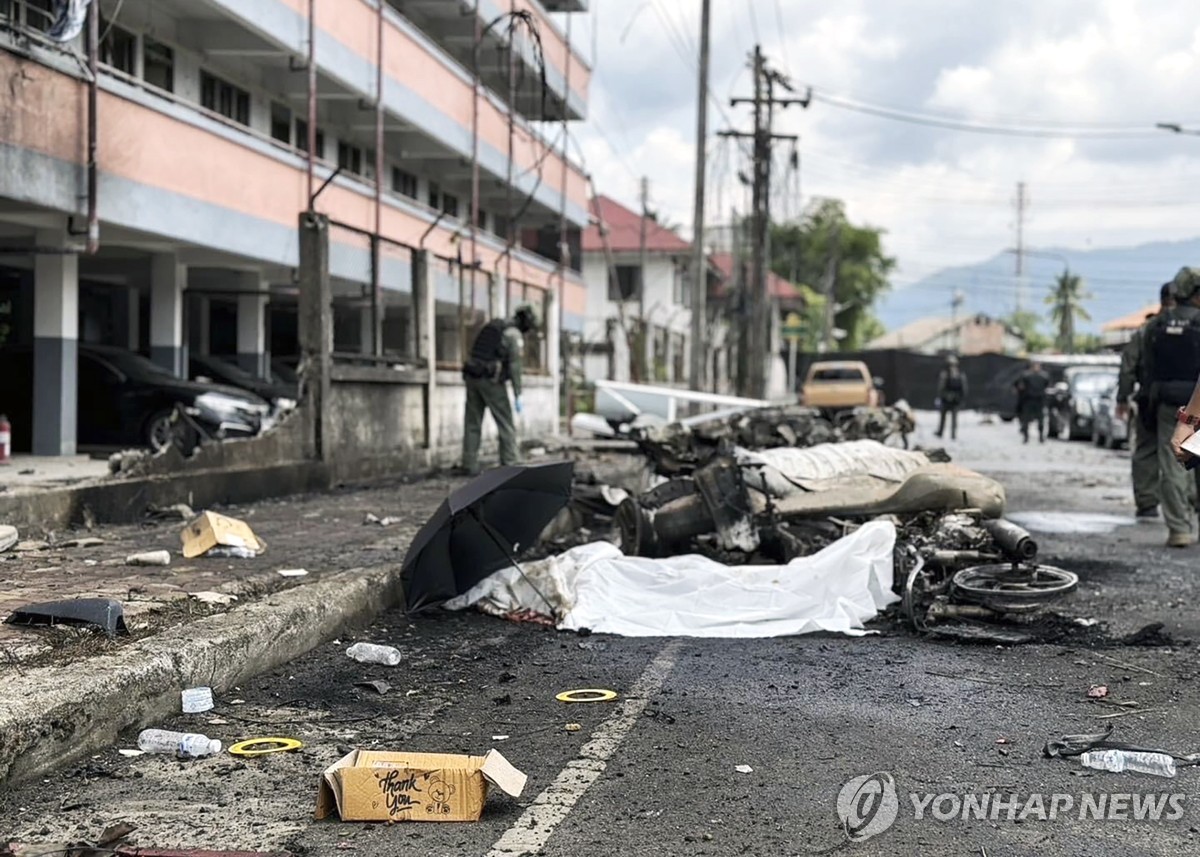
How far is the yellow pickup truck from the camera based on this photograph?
3591 cm

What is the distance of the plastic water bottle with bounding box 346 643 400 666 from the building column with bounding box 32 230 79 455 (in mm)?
9843

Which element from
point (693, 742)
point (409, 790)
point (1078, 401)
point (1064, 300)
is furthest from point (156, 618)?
point (1064, 300)

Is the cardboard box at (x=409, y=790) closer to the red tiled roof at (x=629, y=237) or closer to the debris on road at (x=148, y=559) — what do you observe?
the debris on road at (x=148, y=559)

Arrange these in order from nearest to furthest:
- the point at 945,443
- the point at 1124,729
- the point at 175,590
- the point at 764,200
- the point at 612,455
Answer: the point at 1124,729 < the point at 175,590 < the point at 612,455 < the point at 945,443 < the point at 764,200

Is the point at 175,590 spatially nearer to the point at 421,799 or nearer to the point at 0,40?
the point at 421,799

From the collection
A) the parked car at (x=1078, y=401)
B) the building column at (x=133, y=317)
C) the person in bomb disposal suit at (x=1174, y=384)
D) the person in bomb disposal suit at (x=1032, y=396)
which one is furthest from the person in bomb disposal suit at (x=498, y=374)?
the person in bomb disposal suit at (x=1032, y=396)

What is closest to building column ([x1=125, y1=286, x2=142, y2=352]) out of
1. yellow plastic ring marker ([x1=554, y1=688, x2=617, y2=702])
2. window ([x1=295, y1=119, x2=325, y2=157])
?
window ([x1=295, y1=119, x2=325, y2=157])

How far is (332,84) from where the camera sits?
20.4 meters

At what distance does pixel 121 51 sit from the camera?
16.5 m

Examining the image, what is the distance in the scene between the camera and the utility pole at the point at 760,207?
36031 mm

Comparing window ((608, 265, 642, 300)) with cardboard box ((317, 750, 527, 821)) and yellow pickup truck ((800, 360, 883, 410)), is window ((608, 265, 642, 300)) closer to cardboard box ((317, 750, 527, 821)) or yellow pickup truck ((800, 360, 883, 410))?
yellow pickup truck ((800, 360, 883, 410))

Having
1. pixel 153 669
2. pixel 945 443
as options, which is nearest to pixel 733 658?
pixel 153 669

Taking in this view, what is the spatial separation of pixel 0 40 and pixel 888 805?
10086 millimetres

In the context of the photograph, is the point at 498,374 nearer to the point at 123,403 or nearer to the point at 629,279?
the point at 123,403
